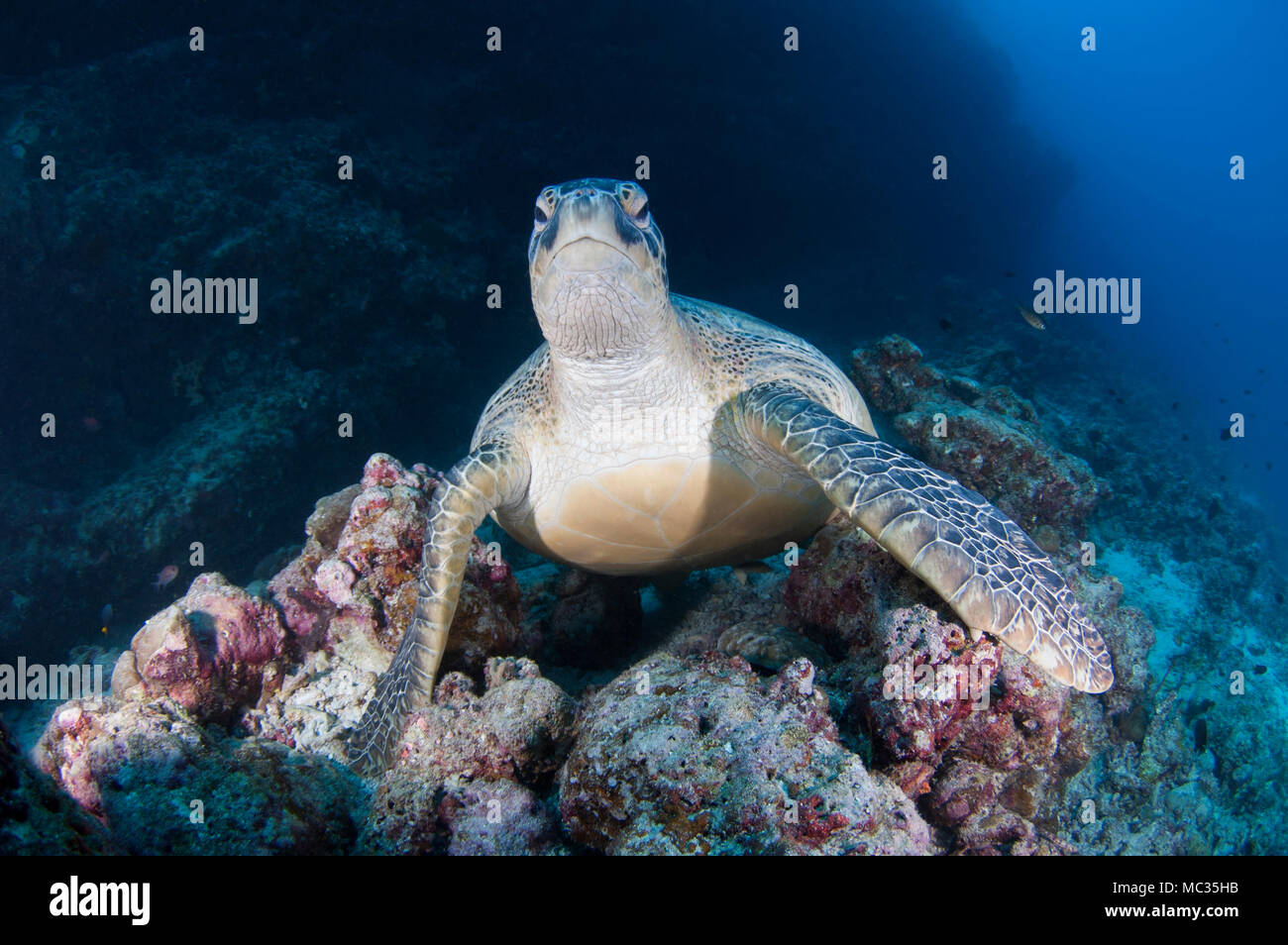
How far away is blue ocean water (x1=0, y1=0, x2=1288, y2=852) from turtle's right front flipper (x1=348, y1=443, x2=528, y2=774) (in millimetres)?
6059

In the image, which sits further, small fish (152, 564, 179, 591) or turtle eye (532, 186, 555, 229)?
small fish (152, 564, 179, 591)

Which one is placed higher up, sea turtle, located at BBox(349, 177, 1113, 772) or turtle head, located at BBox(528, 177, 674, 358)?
turtle head, located at BBox(528, 177, 674, 358)

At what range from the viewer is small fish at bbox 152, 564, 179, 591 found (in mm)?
8133

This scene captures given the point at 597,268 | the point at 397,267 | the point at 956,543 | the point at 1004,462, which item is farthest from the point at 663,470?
the point at 397,267

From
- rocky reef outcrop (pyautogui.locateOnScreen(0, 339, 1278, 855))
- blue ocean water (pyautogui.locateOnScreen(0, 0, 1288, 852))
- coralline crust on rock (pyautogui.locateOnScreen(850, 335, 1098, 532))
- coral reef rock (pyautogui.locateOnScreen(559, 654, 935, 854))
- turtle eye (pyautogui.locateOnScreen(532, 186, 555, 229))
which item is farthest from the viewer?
blue ocean water (pyautogui.locateOnScreen(0, 0, 1288, 852))

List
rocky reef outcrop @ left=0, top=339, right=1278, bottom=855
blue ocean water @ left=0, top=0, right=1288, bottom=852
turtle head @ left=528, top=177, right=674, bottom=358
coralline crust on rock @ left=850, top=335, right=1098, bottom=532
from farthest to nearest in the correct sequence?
blue ocean water @ left=0, top=0, right=1288, bottom=852
coralline crust on rock @ left=850, top=335, right=1098, bottom=532
turtle head @ left=528, top=177, right=674, bottom=358
rocky reef outcrop @ left=0, top=339, right=1278, bottom=855

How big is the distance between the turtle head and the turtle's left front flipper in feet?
3.16

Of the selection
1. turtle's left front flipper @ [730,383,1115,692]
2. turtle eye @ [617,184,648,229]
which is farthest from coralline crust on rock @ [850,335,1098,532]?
turtle eye @ [617,184,648,229]

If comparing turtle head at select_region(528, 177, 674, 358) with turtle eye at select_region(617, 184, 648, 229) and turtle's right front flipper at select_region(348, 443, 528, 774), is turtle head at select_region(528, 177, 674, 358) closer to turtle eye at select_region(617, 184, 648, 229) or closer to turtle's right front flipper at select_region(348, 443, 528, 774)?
turtle eye at select_region(617, 184, 648, 229)

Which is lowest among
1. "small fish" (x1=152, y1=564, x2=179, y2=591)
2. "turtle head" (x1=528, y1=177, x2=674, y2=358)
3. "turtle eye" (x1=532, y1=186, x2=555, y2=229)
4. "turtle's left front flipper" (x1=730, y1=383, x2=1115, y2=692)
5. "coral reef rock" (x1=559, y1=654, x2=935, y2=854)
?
"small fish" (x1=152, y1=564, x2=179, y2=591)

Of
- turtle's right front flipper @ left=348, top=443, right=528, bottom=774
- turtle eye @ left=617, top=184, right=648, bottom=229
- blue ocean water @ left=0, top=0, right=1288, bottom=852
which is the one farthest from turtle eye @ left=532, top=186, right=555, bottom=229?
blue ocean water @ left=0, top=0, right=1288, bottom=852

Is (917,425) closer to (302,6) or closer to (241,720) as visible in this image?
(241,720)

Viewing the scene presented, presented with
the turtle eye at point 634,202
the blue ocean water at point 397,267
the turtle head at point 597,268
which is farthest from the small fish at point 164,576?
the turtle eye at point 634,202

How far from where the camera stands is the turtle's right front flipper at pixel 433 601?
8.69 feet
